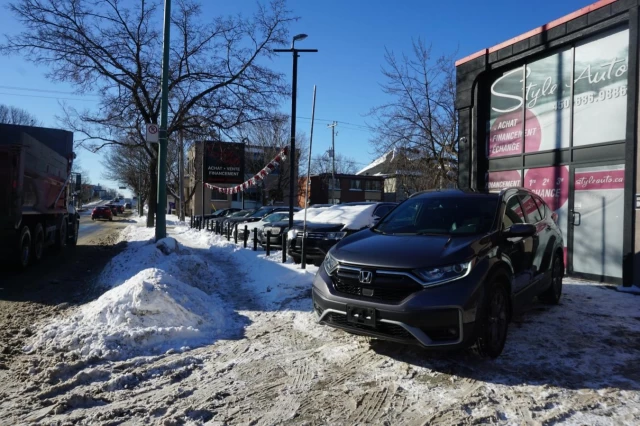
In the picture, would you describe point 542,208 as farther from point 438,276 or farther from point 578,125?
point 578,125

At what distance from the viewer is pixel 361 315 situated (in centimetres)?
420

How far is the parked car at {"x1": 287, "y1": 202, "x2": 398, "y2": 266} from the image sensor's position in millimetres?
10578

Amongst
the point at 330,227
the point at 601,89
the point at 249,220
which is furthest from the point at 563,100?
the point at 249,220

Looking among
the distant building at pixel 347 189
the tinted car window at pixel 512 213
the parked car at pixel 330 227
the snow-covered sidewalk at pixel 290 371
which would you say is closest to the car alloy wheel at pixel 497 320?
the snow-covered sidewalk at pixel 290 371

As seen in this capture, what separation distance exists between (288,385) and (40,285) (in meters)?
6.78

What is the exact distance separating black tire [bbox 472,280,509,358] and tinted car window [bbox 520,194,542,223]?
1.69 metres

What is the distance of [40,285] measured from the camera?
8.60m

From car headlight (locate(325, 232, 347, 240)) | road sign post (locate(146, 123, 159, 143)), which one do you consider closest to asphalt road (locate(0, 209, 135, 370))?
road sign post (locate(146, 123, 159, 143))

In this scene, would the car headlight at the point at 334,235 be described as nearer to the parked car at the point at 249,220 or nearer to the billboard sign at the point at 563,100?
the billboard sign at the point at 563,100

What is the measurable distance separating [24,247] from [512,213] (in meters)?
10.2

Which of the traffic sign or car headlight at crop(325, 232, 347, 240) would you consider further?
the traffic sign

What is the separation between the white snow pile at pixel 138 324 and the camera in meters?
4.87

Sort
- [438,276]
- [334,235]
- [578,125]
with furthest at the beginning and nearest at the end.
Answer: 1. [334,235]
2. [578,125]
3. [438,276]

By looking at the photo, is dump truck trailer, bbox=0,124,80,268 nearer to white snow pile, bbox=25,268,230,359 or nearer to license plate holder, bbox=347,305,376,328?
white snow pile, bbox=25,268,230,359
